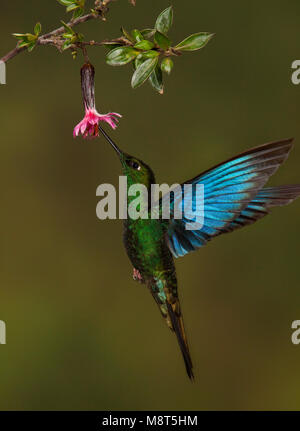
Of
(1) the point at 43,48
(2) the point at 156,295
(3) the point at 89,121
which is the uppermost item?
(1) the point at 43,48

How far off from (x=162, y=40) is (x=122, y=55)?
46 millimetres

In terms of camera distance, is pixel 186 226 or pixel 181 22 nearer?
pixel 186 226

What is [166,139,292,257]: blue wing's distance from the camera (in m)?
0.51

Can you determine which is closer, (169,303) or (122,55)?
(122,55)

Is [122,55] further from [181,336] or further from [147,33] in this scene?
[181,336]

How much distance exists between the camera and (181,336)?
674 mm

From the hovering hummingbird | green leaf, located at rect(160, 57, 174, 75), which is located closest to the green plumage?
the hovering hummingbird

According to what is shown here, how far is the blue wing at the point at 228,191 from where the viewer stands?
51cm

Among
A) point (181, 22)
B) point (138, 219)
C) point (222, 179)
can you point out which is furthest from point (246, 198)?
point (181, 22)

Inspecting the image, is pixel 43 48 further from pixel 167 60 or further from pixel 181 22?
pixel 167 60

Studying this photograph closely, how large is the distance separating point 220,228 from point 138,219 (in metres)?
0.11

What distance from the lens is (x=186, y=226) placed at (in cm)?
66

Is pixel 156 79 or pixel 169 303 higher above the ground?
pixel 156 79

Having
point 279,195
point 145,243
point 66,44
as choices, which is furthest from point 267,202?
point 66,44
